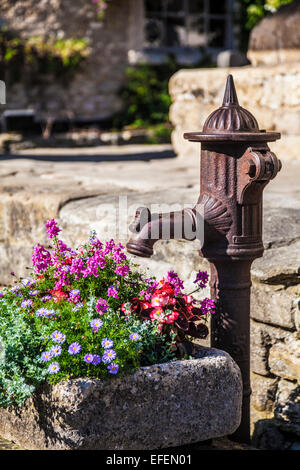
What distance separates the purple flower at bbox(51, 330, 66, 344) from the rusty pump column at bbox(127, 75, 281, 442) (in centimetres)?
34

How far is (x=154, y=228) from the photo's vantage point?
193cm

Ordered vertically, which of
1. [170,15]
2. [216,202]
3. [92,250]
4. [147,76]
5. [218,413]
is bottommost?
[218,413]

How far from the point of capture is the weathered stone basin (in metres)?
1.69

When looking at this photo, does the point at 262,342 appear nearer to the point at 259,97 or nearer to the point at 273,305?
the point at 273,305

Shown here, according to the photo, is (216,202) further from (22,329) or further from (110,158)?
(110,158)

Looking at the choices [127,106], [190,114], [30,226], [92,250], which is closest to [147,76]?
[127,106]

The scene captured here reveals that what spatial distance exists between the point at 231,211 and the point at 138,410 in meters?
0.65

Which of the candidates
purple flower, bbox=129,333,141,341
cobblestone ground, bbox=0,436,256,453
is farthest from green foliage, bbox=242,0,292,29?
purple flower, bbox=129,333,141,341

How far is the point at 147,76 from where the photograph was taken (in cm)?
1027

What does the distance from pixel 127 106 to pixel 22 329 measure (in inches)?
346

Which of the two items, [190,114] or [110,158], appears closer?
[190,114]

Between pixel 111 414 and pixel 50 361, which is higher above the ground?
pixel 50 361

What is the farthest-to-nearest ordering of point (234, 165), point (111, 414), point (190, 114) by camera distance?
1. point (190, 114)
2. point (234, 165)
3. point (111, 414)

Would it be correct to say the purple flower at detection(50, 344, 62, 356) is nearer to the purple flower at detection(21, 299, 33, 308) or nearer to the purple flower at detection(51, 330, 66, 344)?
the purple flower at detection(51, 330, 66, 344)
